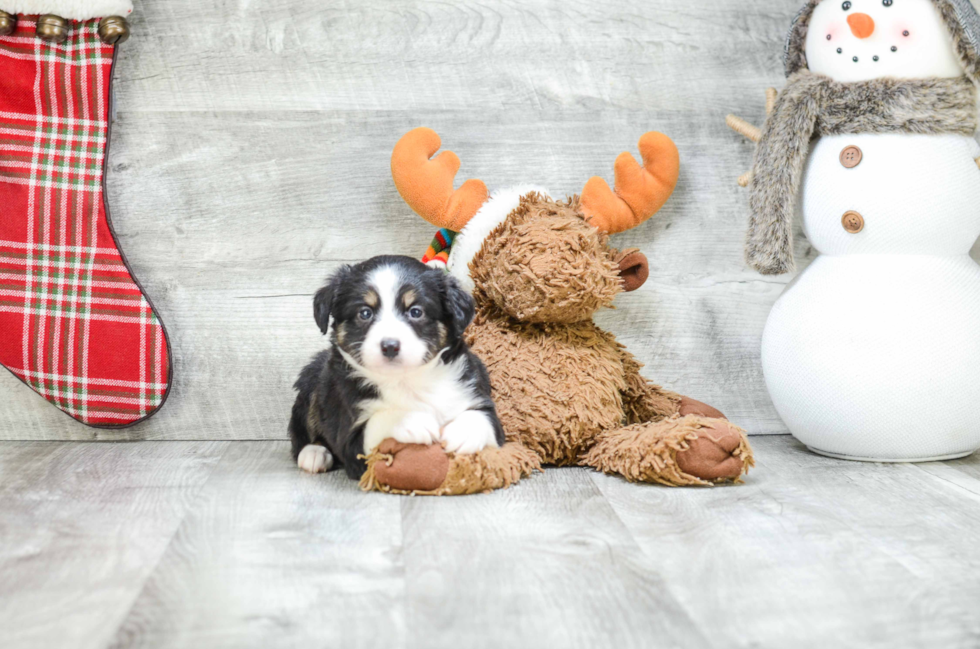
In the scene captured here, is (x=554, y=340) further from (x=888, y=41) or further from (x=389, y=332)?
(x=888, y=41)

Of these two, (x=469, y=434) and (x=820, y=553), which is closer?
(x=820, y=553)

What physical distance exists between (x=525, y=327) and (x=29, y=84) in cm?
139

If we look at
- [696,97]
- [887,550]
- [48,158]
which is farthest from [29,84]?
[887,550]

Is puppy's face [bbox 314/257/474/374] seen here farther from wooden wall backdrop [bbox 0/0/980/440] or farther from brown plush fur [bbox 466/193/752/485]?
wooden wall backdrop [bbox 0/0/980/440]

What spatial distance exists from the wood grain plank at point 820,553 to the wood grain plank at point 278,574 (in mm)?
439

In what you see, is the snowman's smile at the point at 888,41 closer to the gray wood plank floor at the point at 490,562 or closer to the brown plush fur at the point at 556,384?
the brown plush fur at the point at 556,384

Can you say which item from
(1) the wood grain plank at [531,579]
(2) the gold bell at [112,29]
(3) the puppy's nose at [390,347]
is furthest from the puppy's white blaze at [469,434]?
(2) the gold bell at [112,29]

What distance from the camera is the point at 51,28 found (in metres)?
2.14

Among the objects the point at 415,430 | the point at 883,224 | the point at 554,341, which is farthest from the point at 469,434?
the point at 883,224

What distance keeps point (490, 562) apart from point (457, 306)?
0.61m

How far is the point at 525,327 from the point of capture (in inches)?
81.7

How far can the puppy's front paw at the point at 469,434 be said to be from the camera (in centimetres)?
177

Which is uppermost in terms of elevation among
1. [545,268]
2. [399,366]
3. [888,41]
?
[888,41]

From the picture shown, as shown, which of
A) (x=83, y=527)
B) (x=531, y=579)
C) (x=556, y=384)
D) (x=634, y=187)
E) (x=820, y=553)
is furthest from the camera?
(x=634, y=187)
